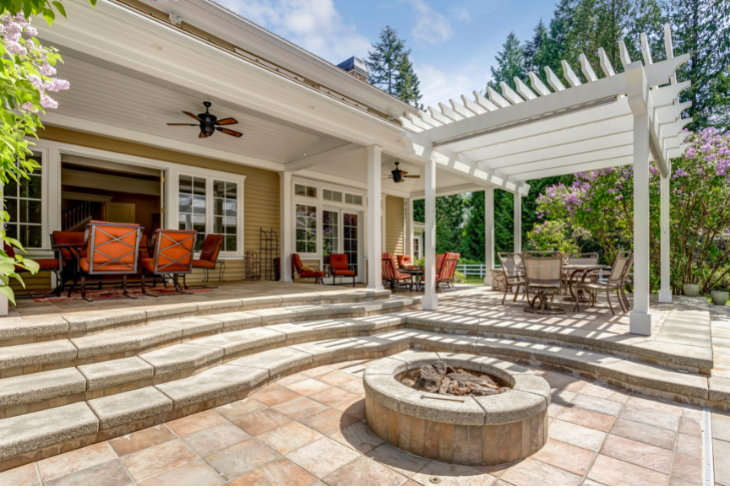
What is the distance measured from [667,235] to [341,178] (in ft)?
21.8

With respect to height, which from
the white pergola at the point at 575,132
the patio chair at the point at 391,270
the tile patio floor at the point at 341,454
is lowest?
the tile patio floor at the point at 341,454

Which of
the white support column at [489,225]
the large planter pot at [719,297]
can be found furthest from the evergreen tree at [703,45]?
the white support column at [489,225]

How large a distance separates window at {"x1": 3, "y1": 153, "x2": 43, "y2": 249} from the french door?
5.25 meters

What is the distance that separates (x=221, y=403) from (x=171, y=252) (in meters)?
2.82

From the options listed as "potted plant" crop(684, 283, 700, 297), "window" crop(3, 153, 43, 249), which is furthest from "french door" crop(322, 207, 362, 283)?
"potted plant" crop(684, 283, 700, 297)

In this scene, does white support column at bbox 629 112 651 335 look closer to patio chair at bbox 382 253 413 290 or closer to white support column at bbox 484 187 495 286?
patio chair at bbox 382 253 413 290

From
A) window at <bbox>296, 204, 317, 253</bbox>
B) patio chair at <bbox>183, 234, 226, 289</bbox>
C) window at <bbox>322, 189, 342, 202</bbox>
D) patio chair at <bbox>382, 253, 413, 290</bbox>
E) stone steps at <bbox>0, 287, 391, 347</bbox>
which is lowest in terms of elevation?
stone steps at <bbox>0, 287, 391, 347</bbox>

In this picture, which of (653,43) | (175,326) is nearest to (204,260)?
(175,326)

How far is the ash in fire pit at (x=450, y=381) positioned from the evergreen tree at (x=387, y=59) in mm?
21433

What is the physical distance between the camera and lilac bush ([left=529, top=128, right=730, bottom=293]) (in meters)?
6.96

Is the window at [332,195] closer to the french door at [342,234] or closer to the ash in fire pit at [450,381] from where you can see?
the french door at [342,234]

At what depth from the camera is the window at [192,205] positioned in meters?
6.79

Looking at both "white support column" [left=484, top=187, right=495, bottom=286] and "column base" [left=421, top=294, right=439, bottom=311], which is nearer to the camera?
"column base" [left=421, top=294, right=439, bottom=311]
